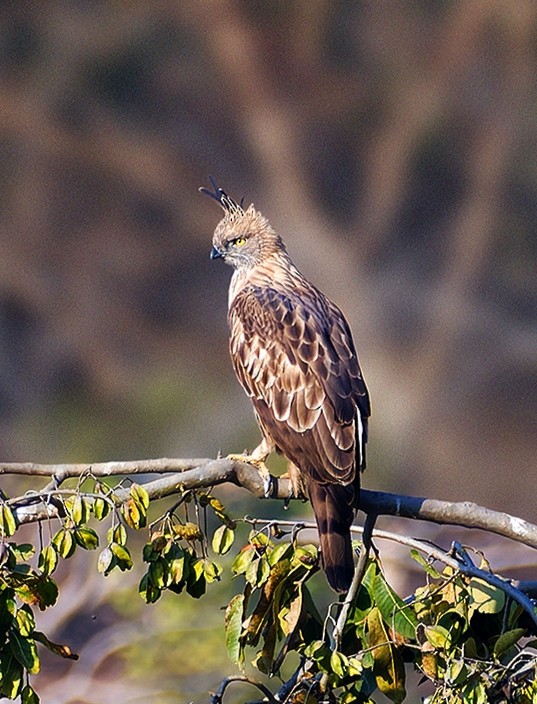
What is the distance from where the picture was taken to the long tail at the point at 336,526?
5.69 feet

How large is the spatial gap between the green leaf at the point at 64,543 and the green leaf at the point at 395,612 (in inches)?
16.8

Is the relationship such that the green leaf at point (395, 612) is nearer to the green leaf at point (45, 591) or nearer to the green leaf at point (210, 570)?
the green leaf at point (210, 570)

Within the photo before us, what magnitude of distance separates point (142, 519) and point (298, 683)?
31 cm

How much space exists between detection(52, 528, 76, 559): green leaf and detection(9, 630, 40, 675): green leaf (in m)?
0.11

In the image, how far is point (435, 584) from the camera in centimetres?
155

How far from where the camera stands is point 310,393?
2057mm

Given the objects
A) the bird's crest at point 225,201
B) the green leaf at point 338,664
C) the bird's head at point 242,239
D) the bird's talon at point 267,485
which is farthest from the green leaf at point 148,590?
the bird's crest at point 225,201

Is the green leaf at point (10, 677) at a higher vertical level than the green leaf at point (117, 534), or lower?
lower

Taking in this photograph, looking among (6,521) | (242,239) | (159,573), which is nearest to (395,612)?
(159,573)

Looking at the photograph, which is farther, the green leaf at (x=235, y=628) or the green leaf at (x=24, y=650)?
the green leaf at (x=235, y=628)

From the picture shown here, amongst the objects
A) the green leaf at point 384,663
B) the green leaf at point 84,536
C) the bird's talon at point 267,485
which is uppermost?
the bird's talon at point 267,485

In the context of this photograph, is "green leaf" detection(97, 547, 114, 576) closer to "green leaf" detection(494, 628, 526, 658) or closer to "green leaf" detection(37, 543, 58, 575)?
"green leaf" detection(37, 543, 58, 575)

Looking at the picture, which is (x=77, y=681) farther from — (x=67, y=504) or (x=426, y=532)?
(x=67, y=504)

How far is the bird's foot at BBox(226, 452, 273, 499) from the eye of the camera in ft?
6.28
